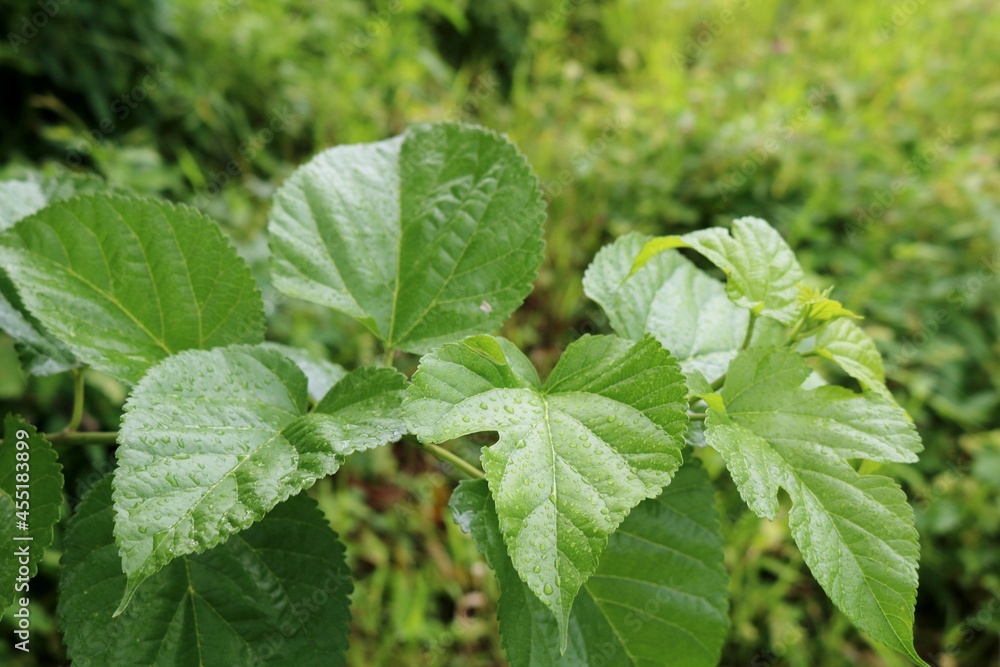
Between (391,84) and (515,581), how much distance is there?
299cm

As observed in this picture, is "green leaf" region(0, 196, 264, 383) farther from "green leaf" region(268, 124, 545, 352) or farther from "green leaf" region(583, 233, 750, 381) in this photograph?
"green leaf" region(583, 233, 750, 381)

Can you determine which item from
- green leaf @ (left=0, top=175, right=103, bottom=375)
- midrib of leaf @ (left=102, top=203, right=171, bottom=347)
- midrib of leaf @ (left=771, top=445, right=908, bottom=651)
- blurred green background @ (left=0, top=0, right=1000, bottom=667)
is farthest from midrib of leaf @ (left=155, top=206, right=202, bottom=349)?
blurred green background @ (left=0, top=0, right=1000, bottom=667)

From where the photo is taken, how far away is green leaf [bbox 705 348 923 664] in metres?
0.48

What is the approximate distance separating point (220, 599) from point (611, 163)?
264 cm

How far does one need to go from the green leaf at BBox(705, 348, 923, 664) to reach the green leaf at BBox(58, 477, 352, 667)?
1.11 ft

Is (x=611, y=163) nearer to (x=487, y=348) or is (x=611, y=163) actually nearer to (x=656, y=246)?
(x=656, y=246)

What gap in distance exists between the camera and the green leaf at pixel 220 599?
54cm

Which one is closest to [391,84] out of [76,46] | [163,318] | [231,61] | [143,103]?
[231,61]

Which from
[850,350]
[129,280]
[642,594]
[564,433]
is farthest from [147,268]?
[850,350]

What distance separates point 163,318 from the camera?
0.63 metres

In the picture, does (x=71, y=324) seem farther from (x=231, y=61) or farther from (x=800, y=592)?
(x=231, y=61)

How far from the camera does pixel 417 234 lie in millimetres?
667

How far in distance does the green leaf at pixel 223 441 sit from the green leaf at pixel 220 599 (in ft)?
0.34

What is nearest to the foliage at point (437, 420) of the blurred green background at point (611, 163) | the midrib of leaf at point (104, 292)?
the midrib of leaf at point (104, 292)
